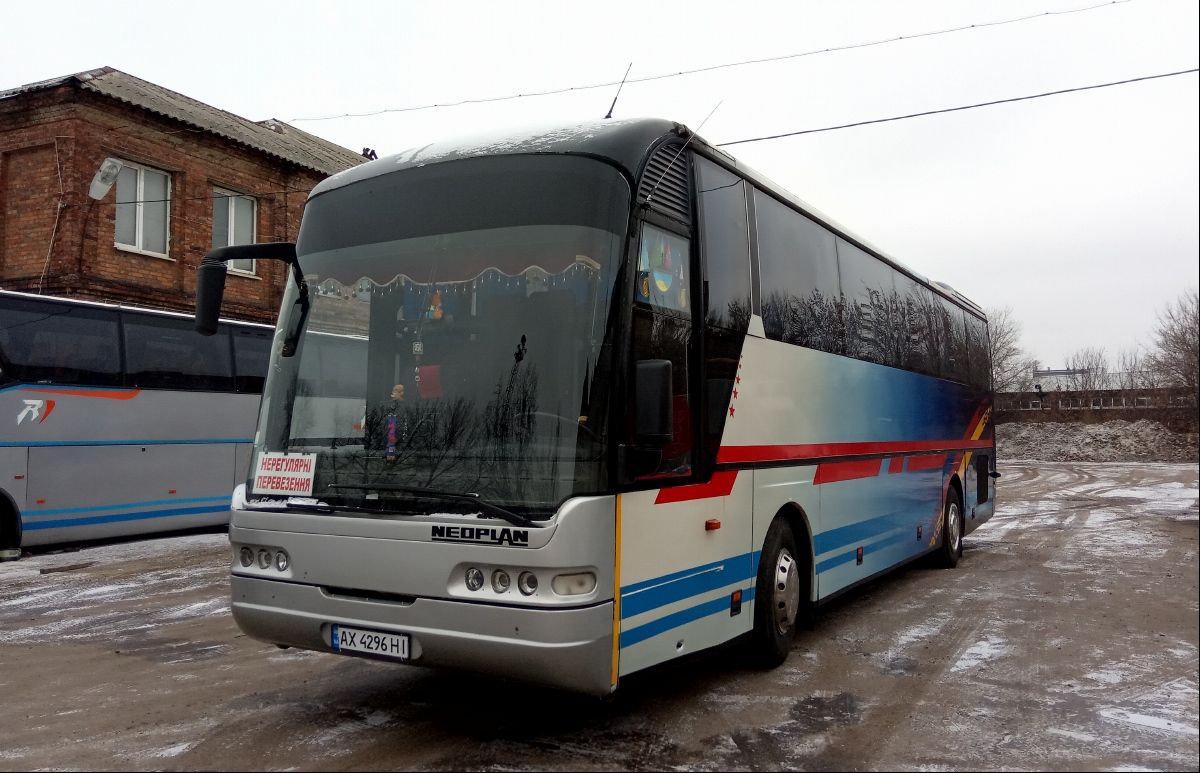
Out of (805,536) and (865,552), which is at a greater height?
(805,536)

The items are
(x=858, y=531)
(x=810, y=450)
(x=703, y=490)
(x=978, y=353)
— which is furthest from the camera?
(x=978, y=353)

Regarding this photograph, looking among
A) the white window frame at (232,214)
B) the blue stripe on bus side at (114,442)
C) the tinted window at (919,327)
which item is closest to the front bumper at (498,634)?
the tinted window at (919,327)

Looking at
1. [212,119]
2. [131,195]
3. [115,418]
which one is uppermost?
[212,119]

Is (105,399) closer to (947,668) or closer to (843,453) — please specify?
(843,453)

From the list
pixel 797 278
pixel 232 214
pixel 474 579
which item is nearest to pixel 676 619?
pixel 474 579

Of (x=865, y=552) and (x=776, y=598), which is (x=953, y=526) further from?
(x=776, y=598)

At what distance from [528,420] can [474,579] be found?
Answer: 819 mm

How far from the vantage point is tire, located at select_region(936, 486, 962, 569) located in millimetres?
11539

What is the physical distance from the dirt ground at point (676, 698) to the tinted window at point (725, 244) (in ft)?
7.67

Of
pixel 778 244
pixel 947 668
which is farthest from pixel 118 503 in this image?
pixel 947 668

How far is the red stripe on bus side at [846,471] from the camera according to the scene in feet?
24.4

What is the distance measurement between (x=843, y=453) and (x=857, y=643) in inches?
60.8

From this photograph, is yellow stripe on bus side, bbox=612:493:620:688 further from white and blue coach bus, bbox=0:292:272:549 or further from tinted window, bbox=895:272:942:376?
white and blue coach bus, bbox=0:292:272:549

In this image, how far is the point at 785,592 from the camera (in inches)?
261
